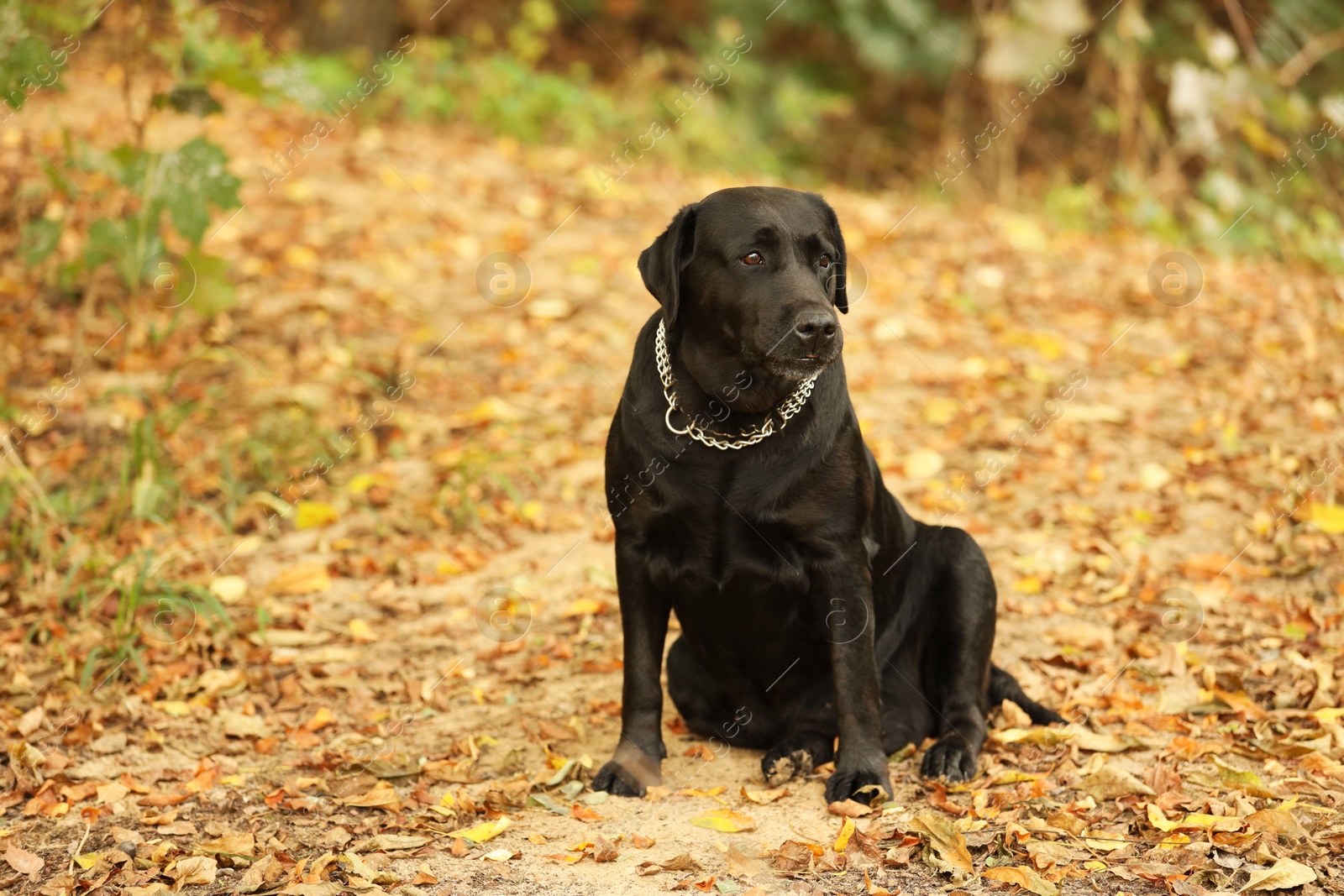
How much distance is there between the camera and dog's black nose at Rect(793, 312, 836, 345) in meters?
3.07

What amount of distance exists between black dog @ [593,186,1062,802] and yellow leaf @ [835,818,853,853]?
0.65 feet

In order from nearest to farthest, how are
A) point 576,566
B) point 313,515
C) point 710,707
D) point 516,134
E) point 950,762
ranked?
point 950,762
point 710,707
point 576,566
point 313,515
point 516,134

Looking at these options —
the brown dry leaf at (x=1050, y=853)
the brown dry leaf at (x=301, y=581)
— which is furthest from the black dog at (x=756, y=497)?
the brown dry leaf at (x=301, y=581)

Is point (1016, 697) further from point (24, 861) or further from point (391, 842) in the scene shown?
point (24, 861)

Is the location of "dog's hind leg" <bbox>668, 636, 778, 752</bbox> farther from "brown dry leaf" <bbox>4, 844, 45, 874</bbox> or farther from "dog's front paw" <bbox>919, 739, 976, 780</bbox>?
"brown dry leaf" <bbox>4, 844, 45, 874</bbox>

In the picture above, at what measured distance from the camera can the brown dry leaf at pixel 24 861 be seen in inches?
118

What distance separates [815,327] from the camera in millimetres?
3070

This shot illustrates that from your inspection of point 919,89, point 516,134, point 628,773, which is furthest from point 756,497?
point 919,89

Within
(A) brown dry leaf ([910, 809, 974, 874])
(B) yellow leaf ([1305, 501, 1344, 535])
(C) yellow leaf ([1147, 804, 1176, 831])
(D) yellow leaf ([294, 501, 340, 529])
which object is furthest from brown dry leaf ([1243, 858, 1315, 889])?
(D) yellow leaf ([294, 501, 340, 529])

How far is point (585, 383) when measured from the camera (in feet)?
21.3

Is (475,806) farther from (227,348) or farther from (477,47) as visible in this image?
(477,47)

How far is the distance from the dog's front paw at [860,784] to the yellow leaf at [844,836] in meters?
0.18

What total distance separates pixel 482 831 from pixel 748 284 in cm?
162

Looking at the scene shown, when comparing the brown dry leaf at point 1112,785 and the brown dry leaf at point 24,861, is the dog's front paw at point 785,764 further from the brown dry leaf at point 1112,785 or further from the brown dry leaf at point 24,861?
the brown dry leaf at point 24,861
